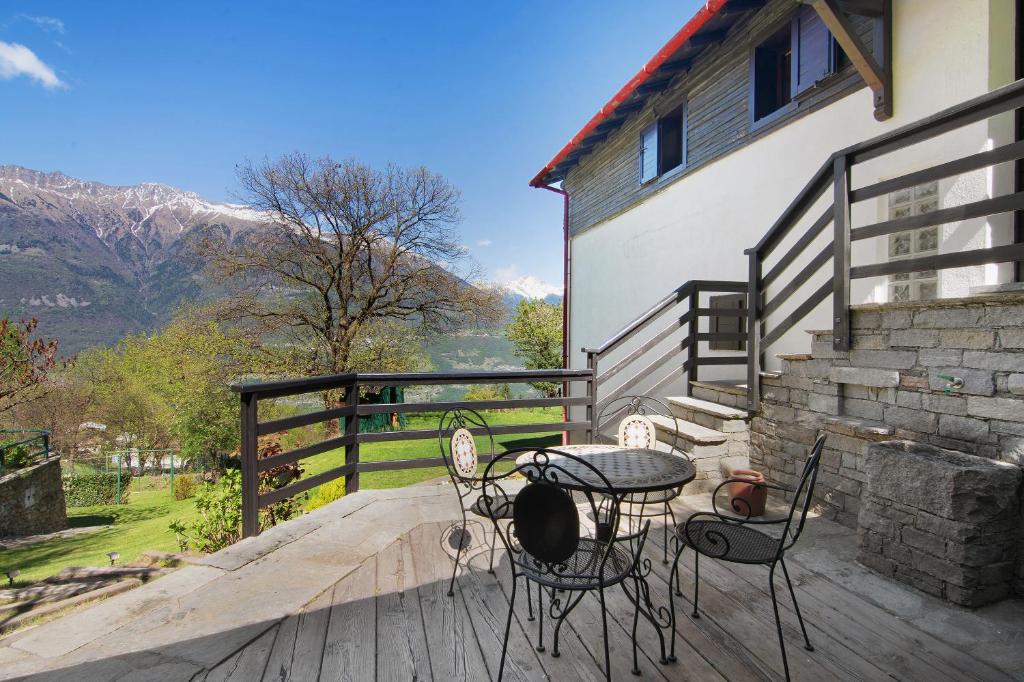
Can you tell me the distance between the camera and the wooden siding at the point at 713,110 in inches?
180

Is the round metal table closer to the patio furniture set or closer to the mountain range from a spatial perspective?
the patio furniture set

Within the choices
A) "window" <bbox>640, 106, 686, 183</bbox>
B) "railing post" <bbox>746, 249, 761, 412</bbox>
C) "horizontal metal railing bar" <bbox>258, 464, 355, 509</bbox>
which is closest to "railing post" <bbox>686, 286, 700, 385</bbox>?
"railing post" <bbox>746, 249, 761, 412</bbox>

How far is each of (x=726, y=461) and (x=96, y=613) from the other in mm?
3702

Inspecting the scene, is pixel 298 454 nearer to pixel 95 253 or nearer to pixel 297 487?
pixel 297 487

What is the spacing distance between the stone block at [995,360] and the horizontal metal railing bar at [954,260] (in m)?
0.41

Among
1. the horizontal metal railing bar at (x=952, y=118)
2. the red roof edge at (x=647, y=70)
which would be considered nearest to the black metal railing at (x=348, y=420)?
the horizontal metal railing bar at (x=952, y=118)

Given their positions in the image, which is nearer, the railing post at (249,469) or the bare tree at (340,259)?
the railing post at (249,469)

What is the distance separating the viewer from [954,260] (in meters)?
2.30

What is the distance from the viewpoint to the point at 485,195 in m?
52.5

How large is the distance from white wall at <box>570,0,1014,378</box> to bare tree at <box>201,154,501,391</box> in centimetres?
923

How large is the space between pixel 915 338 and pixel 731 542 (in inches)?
63.3

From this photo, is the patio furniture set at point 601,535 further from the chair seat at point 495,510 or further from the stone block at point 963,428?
the stone block at point 963,428

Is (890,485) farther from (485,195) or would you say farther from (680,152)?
(485,195)

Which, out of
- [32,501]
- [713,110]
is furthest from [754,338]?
[32,501]
